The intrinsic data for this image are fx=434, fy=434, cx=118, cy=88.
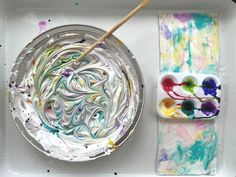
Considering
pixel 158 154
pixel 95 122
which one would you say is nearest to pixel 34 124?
pixel 95 122

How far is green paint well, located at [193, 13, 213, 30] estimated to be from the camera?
A: 1016 mm

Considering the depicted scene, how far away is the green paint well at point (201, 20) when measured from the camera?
1016 mm

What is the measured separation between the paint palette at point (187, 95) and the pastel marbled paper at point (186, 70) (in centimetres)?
2

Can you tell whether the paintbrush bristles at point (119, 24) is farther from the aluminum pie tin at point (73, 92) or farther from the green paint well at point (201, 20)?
the green paint well at point (201, 20)

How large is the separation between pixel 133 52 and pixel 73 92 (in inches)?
6.6

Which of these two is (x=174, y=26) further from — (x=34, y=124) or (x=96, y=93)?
(x=34, y=124)

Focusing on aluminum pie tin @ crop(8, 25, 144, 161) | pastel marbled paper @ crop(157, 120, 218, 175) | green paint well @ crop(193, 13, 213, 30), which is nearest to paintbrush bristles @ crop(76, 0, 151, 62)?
aluminum pie tin @ crop(8, 25, 144, 161)

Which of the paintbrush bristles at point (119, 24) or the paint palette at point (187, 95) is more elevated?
the paintbrush bristles at point (119, 24)

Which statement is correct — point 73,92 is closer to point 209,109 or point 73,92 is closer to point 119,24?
point 119,24

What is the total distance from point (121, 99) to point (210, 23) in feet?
0.91

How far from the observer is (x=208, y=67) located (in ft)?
→ 3.31

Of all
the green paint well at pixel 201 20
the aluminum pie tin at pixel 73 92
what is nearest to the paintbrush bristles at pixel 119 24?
the aluminum pie tin at pixel 73 92

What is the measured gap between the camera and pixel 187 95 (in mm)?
990

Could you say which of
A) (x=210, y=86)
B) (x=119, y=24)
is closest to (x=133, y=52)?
(x=119, y=24)
